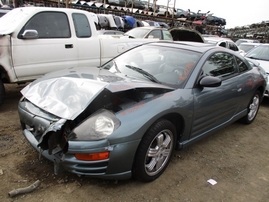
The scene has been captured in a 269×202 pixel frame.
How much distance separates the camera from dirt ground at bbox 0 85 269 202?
2.34 m

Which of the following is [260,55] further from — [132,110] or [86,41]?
[132,110]

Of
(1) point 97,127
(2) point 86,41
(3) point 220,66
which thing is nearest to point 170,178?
(1) point 97,127

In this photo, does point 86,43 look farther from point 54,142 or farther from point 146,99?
point 54,142

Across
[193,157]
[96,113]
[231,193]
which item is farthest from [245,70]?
[96,113]

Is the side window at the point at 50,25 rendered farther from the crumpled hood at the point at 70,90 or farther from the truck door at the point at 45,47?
the crumpled hood at the point at 70,90

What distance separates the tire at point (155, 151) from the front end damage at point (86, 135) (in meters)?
0.13

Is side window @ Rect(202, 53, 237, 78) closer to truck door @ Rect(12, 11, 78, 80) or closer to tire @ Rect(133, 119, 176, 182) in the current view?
tire @ Rect(133, 119, 176, 182)

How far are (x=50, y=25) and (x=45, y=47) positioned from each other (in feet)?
1.65

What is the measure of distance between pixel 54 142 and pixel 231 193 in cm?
201

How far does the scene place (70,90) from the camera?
2.53 meters

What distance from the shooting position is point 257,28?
28297mm

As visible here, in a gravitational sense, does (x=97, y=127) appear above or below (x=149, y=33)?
below

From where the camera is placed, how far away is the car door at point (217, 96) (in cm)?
300

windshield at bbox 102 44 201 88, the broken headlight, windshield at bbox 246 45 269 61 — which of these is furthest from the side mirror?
windshield at bbox 246 45 269 61
